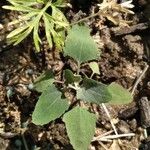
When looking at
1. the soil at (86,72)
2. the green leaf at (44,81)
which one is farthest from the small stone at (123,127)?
the green leaf at (44,81)

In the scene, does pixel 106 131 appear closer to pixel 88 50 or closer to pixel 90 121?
pixel 90 121

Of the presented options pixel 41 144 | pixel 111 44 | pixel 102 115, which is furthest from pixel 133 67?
pixel 41 144

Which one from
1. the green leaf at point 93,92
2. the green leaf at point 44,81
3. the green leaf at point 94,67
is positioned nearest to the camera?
the green leaf at point 93,92

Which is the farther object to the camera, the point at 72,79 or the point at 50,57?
the point at 50,57

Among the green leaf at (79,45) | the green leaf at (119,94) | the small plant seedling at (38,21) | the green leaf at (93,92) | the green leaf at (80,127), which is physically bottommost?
the green leaf at (80,127)

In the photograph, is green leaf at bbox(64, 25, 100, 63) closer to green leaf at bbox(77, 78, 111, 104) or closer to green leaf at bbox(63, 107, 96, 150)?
green leaf at bbox(77, 78, 111, 104)

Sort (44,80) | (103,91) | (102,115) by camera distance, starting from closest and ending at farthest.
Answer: (103,91) → (44,80) → (102,115)

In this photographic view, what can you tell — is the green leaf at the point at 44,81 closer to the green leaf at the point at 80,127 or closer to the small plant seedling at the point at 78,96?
the small plant seedling at the point at 78,96
